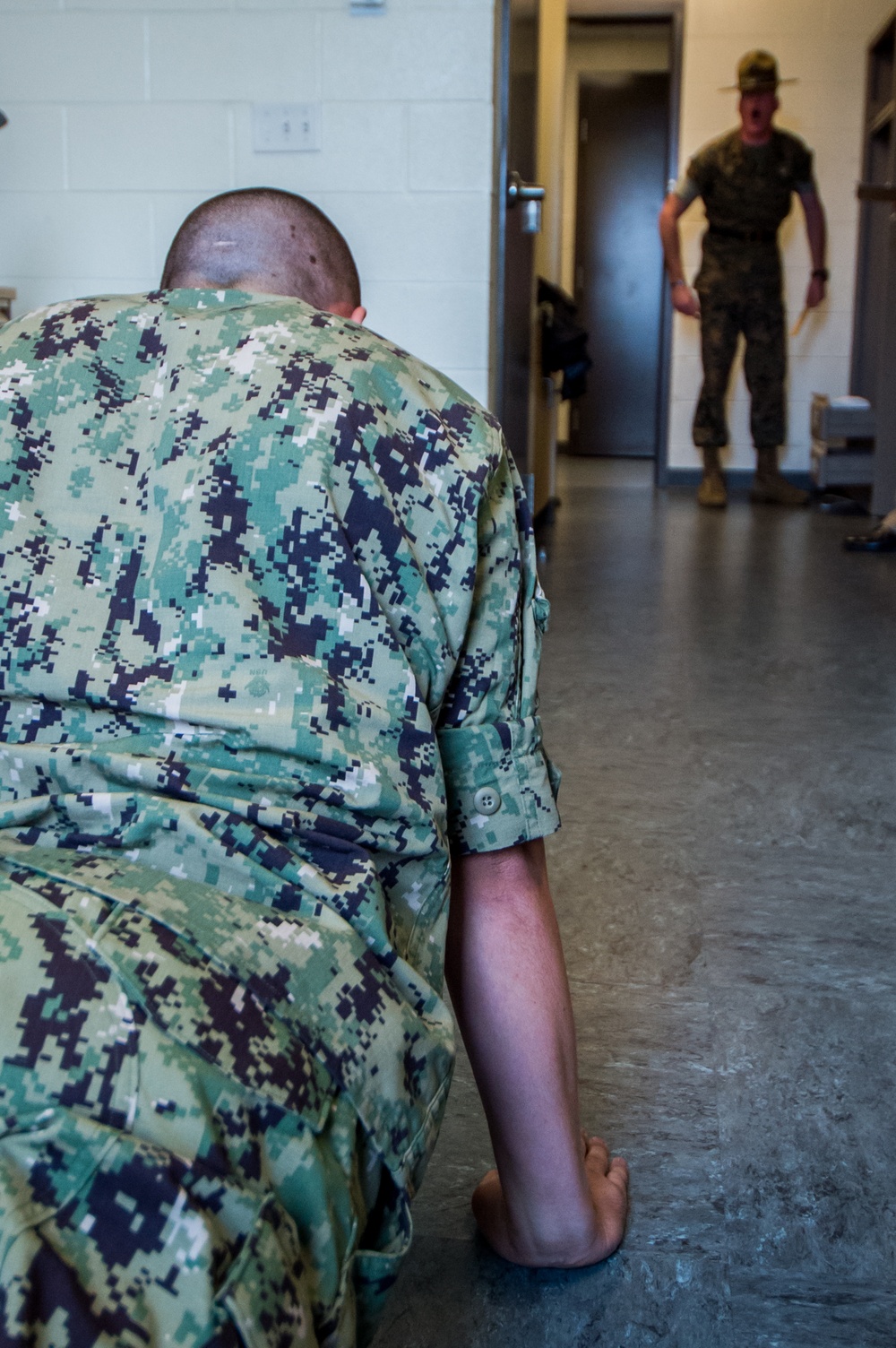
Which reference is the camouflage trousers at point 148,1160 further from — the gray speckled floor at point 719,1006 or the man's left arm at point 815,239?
the man's left arm at point 815,239

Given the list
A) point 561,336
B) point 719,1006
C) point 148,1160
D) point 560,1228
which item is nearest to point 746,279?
point 561,336

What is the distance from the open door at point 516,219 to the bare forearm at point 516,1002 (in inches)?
72.2

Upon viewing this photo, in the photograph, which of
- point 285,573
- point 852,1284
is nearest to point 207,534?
point 285,573

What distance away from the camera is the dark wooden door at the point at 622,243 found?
26.0 ft

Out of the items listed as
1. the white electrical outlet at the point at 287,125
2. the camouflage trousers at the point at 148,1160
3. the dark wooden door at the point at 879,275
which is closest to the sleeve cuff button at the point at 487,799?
the camouflage trousers at the point at 148,1160

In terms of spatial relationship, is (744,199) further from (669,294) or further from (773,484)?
(773,484)

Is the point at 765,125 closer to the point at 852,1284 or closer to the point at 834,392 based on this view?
the point at 834,392

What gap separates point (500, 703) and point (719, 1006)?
69 cm

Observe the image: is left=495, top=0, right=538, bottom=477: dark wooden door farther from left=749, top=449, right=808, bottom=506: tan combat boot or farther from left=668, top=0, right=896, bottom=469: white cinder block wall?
left=668, top=0, right=896, bottom=469: white cinder block wall

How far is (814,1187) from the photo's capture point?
99cm

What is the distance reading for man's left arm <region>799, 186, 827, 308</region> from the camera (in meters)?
5.20

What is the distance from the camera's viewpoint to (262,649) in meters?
0.58

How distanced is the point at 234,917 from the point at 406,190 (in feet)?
7.43

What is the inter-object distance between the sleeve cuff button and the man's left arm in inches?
201
